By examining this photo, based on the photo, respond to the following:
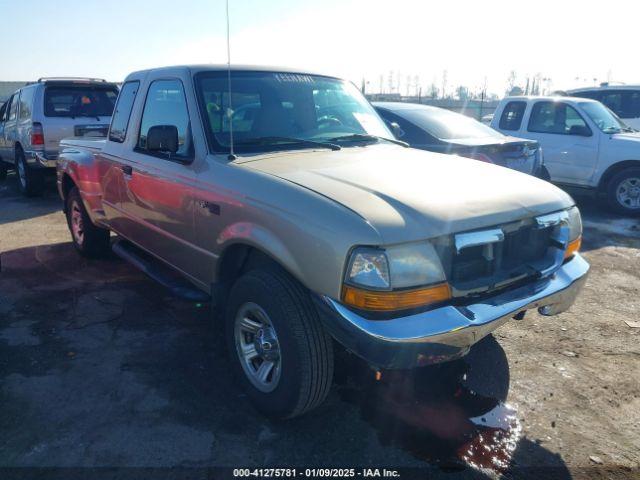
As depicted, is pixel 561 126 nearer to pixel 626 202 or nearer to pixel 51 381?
pixel 626 202

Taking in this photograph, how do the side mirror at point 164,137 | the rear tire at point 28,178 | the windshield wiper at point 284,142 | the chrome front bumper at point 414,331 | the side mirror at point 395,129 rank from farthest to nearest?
the rear tire at point 28,178, the side mirror at point 395,129, the windshield wiper at point 284,142, the side mirror at point 164,137, the chrome front bumper at point 414,331

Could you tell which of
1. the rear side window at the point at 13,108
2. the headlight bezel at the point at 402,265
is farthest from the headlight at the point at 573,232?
the rear side window at the point at 13,108

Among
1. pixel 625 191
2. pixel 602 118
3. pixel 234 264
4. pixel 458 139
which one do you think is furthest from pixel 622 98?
pixel 234 264

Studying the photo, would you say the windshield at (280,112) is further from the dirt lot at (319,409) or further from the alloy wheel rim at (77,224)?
the alloy wheel rim at (77,224)

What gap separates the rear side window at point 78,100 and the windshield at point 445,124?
5.74 meters

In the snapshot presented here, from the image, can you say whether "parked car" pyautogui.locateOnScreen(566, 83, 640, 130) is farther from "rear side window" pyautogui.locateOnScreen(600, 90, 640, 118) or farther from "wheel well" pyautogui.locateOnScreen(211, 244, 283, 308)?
"wheel well" pyautogui.locateOnScreen(211, 244, 283, 308)

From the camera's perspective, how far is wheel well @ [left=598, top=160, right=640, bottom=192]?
8375 millimetres

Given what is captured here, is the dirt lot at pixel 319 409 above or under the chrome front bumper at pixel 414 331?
under

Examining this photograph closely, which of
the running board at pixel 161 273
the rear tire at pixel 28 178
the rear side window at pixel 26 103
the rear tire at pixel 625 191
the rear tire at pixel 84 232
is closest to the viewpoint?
the running board at pixel 161 273

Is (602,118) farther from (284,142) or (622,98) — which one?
(284,142)

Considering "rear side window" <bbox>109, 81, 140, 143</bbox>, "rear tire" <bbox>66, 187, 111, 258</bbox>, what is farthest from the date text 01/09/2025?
"rear tire" <bbox>66, 187, 111, 258</bbox>

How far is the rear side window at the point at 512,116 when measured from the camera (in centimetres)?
939

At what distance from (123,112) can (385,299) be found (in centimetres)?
341

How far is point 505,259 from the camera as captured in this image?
2.80m
